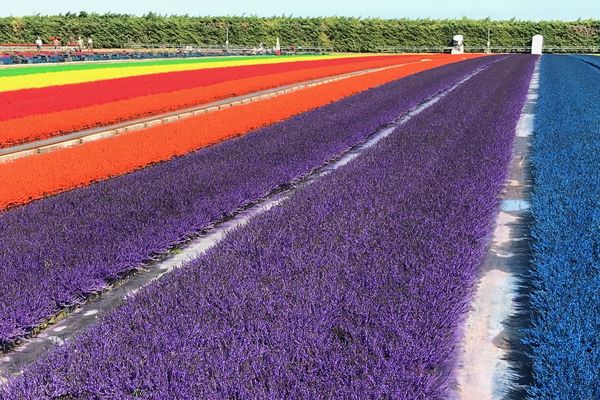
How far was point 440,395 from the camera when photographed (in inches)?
132

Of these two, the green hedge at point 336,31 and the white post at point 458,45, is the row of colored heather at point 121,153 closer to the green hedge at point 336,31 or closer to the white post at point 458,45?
the white post at point 458,45

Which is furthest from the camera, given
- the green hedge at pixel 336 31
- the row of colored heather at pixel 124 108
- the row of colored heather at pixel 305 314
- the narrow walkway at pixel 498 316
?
the green hedge at pixel 336 31

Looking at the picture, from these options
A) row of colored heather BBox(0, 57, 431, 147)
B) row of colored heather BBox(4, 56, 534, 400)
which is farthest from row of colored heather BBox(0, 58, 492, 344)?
row of colored heather BBox(0, 57, 431, 147)

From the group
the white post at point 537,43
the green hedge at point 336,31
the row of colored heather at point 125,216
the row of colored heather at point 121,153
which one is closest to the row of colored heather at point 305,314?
the row of colored heather at point 125,216

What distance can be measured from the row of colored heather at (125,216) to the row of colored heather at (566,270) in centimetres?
346

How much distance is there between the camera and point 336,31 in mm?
72500

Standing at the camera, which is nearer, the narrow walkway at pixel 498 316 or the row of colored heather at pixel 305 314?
the row of colored heather at pixel 305 314

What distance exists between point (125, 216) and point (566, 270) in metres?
4.37

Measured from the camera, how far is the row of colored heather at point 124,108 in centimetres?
Result: 1270

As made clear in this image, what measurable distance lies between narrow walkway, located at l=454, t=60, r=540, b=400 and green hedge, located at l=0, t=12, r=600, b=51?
65.4 meters

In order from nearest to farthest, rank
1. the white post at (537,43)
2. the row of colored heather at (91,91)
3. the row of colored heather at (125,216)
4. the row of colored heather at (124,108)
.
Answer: the row of colored heather at (125,216)
the row of colored heather at (124,108)
the row of colored heather at (91,91)
the white post at (537,43)

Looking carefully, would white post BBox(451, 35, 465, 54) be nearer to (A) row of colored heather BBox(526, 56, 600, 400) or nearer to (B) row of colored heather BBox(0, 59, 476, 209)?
(B) row of colored heather BBox(0, 59, 476, 209)

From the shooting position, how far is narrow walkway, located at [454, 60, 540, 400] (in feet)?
11.9

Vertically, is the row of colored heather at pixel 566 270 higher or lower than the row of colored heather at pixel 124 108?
lower
